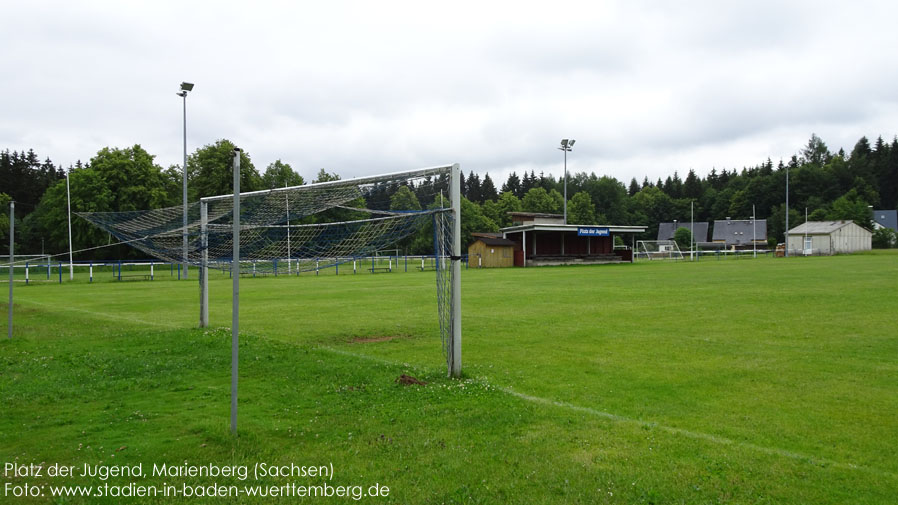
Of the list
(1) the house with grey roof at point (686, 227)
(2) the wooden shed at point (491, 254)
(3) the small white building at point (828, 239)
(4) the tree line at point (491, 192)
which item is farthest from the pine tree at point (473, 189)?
(2) the wooden shed at point (491, 254)

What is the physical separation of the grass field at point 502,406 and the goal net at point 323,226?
158cm

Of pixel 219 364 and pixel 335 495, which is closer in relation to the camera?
pixel 335 495

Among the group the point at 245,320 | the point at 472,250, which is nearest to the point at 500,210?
the point at 472,250

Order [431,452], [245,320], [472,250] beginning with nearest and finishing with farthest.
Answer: [431,452], [245,320], [472,250]

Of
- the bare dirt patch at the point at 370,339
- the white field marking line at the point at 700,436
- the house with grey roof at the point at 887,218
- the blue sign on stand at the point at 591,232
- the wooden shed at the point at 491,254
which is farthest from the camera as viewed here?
the house with grey roof at the point at 887,218

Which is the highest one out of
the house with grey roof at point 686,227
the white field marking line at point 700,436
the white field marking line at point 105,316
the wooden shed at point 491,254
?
the house with grey roof at point 686,227

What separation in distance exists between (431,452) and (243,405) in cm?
271

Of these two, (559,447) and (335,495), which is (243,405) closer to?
(335,495)

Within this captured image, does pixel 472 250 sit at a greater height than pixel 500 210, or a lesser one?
lesser

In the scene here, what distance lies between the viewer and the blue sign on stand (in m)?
53.2

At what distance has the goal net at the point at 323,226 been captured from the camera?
8953 millimetres

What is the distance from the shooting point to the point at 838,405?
6434mm

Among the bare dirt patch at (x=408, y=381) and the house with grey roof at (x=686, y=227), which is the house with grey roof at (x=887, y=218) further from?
the bare dirt patch at (x=408, y=381)

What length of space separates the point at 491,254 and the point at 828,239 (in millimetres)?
45454
